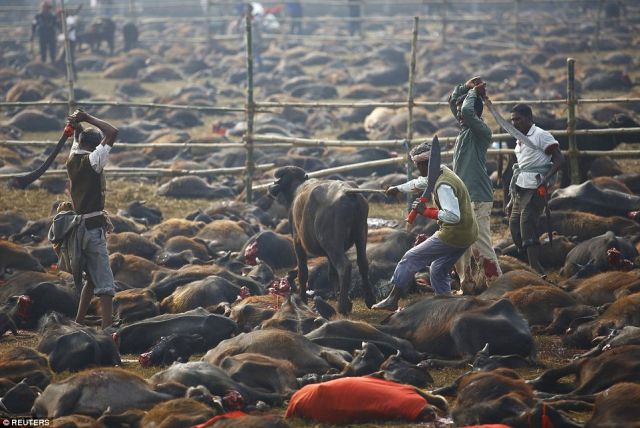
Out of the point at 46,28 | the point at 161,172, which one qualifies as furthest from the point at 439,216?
the point at 46,28

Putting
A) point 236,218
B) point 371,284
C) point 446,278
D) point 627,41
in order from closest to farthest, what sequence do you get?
point 446,278 → point 371,284 → point 236,218 → point 627,41

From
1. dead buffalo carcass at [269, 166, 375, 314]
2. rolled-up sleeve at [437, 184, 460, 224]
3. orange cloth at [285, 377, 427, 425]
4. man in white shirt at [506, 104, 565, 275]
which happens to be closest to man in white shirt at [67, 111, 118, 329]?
dead buffalo carcass at [269, 166, 375, 314]

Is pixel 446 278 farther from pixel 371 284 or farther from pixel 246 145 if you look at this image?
pixel 246 145

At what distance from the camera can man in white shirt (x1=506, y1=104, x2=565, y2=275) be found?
9875mm

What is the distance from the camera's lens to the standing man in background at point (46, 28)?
30828mm

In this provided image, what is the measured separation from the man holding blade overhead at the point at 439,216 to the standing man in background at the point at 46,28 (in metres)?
23.9

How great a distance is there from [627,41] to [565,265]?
2340cm

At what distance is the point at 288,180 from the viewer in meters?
10.7

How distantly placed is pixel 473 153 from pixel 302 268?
1905 mm

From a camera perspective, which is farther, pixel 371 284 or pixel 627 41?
pixel 627 41

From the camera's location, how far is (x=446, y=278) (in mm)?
8820

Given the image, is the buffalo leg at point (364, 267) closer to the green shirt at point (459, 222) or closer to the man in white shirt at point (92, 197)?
the green shirt at point (459, 222)

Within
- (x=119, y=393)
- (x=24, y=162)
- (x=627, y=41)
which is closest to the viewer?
(x=119, y=393)

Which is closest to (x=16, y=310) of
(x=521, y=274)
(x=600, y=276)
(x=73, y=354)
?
(x=73, y=354)
